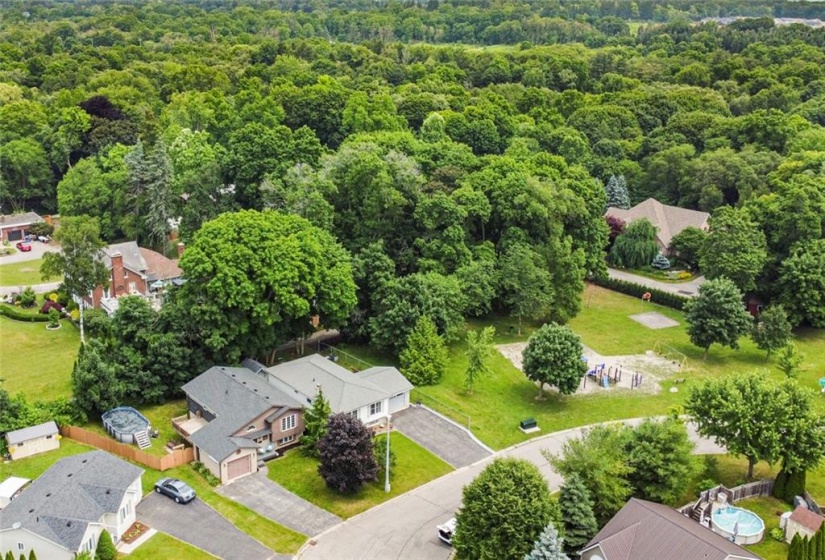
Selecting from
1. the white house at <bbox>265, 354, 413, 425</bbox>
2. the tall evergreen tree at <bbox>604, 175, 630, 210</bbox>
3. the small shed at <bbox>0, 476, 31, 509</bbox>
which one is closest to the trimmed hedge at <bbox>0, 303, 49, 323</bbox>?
the white house at <bbox>265, 354, 413, 425</bbox>

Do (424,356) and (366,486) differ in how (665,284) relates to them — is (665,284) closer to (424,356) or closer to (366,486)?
(424,356)

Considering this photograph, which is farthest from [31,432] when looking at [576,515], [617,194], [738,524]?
[617,194]

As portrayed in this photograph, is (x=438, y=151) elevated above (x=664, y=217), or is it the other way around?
(x=438, y=151)

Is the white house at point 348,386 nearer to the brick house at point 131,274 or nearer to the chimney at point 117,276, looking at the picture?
the brick house at point 131,274

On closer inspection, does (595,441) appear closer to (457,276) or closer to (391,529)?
(391,529)

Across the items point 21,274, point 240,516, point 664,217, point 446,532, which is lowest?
point 21,274

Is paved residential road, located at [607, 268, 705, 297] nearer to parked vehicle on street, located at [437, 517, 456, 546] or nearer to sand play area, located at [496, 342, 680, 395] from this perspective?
sand play area, located at [496, 342, 680, 395]
